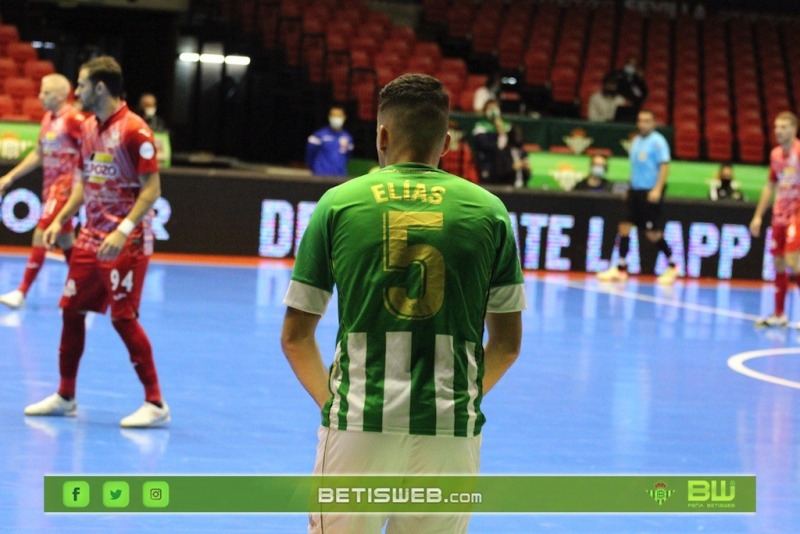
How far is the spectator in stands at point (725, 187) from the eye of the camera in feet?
68.7

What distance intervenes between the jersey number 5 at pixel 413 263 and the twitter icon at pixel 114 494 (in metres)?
0.91

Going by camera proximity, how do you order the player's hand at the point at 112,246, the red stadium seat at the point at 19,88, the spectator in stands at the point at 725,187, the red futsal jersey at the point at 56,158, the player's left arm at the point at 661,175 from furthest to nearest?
the spectator in stands at the point at 725,187 < the red stadium seat at the point at 19,88 < the player's left arm at the point at 661,175 < the red futsal jersey at the point at 56,158 < the player's hand at the point at 112,246

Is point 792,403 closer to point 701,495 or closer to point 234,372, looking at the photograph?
point 234,372

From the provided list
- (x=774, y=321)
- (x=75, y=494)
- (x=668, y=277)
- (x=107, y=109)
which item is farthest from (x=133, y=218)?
(x=668, y=277)

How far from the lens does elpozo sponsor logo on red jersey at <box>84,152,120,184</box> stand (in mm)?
7207

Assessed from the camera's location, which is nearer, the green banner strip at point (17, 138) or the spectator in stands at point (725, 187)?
the green banner strip at point (17, 138)

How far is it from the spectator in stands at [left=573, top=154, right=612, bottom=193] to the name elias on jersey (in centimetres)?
1668

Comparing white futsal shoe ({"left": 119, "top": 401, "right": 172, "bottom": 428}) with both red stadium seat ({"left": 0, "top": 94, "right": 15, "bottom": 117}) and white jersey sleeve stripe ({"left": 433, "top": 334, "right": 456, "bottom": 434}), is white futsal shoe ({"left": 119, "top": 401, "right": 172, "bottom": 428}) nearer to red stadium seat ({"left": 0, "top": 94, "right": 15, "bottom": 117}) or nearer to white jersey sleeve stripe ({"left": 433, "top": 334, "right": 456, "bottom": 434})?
white jersey sleeve stripe ({"left": 433, "top": 334, "right": 456, "bottom": 434})

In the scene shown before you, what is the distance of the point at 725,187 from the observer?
2106 cm

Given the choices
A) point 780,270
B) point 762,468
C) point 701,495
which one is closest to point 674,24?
point 780,270

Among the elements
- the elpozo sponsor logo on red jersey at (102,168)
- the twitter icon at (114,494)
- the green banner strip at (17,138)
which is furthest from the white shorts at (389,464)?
the green banner strip at (17,138)

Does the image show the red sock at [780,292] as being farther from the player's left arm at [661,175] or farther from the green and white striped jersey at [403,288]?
the green and white striped jersey at [403,288]

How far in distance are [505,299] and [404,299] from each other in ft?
1.00

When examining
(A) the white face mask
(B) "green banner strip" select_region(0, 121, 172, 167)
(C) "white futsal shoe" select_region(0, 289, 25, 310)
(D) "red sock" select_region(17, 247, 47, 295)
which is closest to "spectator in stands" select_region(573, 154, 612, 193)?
(A) the white face mask
